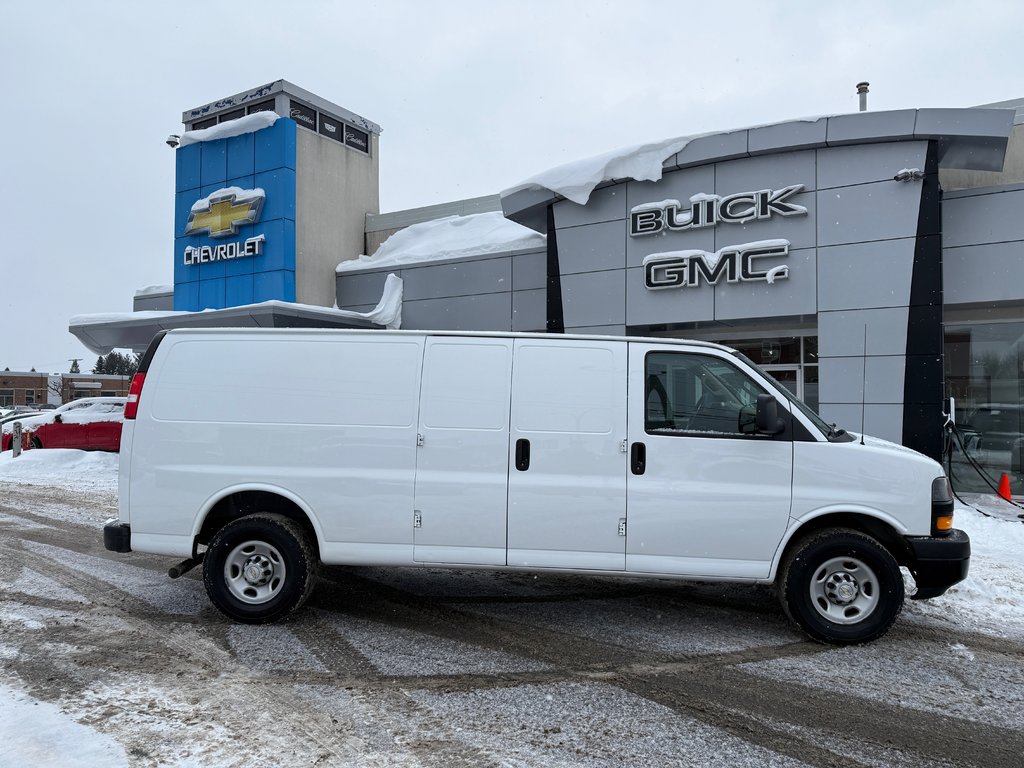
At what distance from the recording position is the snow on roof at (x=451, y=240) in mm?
16328

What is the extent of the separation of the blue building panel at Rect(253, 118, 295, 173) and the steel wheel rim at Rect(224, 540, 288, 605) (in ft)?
53.9

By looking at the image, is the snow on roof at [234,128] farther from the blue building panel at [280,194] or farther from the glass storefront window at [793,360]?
the glass storefront window at [793,360]

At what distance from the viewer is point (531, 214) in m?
14.9

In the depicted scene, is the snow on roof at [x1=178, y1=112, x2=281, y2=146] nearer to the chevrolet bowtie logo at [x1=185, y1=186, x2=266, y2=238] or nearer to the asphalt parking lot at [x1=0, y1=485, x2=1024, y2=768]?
the chevrolet bowtie logo at [x1=185, y1=186, x2=266, y2=238]

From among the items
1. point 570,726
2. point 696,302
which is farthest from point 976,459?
point 570,726

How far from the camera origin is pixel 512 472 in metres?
5.09

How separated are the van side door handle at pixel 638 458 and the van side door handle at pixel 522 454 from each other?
735 millimetres

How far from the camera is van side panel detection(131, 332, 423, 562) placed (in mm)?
5207

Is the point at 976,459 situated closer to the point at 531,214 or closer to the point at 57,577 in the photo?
the point at 531,214

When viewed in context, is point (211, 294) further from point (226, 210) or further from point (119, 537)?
point (119, 537)

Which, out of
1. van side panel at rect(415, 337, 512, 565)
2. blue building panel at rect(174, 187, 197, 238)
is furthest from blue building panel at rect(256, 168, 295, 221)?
van side panel at rect(415, 337, 512, 565)

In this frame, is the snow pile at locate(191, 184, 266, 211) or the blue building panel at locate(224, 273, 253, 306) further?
the blue building panel at locate(224, 273, 253, 306)

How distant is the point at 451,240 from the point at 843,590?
14.6m

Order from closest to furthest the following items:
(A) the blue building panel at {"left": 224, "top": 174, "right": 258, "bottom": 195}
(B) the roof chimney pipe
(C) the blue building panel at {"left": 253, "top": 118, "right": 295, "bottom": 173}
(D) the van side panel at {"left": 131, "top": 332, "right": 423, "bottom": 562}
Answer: (D) the van side panel at {"left": 131, "top": 332, "right": 423, "bottom": 562}, (B) the roof chimney pipe, (C) the blue building panel at {"left": 253, "top": 118, "right": 295, "bottom": 173}, (A) the blue building panel at {"left": 224, "top": 174, "right": 258, "bottom": 195}
